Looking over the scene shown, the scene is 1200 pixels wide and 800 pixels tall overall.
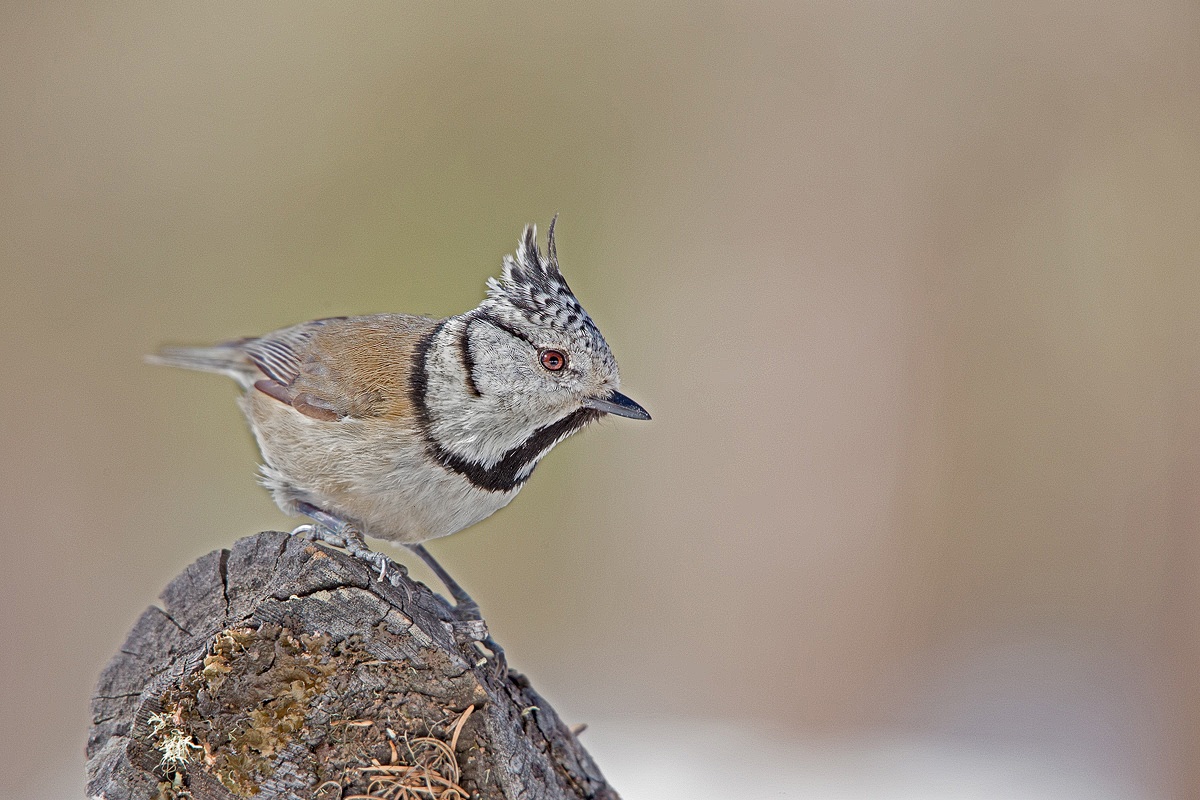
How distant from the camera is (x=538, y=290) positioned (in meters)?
3.30

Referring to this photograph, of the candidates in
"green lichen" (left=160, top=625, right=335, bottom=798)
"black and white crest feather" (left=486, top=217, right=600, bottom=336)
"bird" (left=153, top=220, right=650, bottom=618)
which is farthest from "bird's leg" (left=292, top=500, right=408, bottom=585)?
"black and white crest feather" (left=486, top=217, right=600, bottom=336)

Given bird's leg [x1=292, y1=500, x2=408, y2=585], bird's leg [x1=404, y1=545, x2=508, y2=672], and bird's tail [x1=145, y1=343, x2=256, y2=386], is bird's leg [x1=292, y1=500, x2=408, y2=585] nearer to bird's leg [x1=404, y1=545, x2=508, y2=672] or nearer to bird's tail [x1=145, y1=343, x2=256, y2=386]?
bird's leg [x1=404, y1=545, x2=508, y2=672]

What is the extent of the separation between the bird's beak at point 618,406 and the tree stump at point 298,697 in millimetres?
947

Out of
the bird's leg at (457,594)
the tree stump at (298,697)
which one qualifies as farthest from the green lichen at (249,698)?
the bird's leg at (457,594)

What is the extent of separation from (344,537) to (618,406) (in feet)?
3.17

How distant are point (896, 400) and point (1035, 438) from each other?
0.98m

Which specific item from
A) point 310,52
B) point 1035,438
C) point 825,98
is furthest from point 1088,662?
point 310,52

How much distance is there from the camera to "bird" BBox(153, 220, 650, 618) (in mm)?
3174

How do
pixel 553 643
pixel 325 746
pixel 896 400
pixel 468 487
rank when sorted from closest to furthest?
pixel 325 746 < pixel 468 487 < pixel 896 400 < pixel 553 643

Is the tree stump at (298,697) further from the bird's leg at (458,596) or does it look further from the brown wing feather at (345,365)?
the brown wing feather at (345,365)

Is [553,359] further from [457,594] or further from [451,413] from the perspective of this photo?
[457,594]

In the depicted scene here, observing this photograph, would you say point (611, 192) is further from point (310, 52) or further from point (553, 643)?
point (553, 643)

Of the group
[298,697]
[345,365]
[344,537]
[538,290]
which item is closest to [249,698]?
[298,697]

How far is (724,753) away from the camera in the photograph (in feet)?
19.9
